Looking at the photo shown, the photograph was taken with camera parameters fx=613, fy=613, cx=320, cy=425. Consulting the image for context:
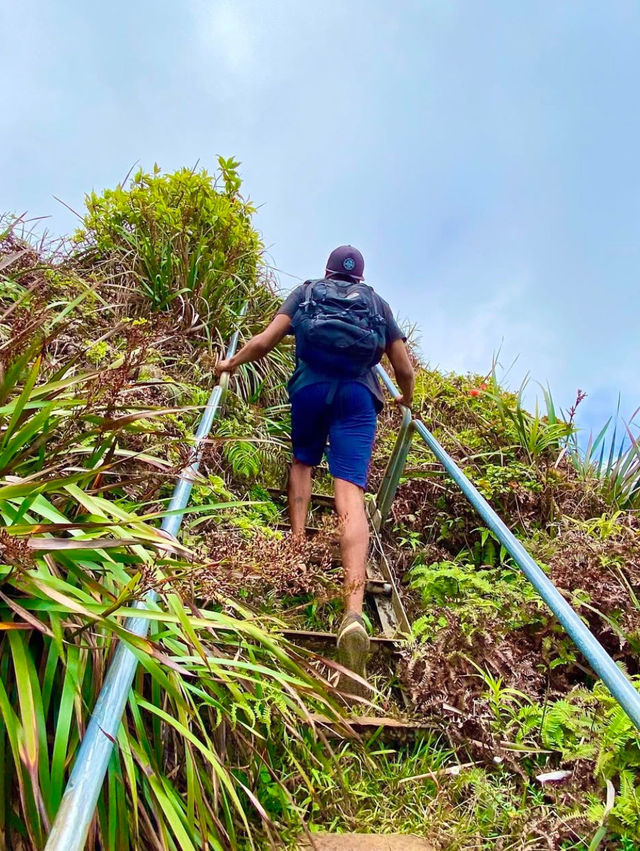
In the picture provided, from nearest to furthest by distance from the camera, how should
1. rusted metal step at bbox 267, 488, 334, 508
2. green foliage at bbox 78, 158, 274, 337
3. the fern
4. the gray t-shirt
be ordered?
the gray t-shirt → the fern → rusted metal step at bbox 267, 488, 334, 508 → green foliage at bbox 78, 158, 274, 337

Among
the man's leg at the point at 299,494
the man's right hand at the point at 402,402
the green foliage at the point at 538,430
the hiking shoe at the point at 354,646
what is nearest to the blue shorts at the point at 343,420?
the man's leg at the point at 299,494

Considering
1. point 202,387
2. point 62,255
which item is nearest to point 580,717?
point 202,387

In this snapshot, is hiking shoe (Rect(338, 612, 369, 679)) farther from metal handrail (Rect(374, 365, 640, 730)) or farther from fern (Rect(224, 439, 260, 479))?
fern (Rect(224, 439, 260, 479))

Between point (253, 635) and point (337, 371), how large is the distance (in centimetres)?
169

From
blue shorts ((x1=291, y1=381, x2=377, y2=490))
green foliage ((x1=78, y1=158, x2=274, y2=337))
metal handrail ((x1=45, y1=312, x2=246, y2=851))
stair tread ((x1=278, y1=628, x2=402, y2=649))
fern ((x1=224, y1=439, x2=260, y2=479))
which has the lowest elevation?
metal handrail ((x1=45, y1=312, x2=246, y2=851))

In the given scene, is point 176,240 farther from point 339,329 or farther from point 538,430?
point 538,430

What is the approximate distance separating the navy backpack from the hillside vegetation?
0.78 m

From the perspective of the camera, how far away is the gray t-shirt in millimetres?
3008

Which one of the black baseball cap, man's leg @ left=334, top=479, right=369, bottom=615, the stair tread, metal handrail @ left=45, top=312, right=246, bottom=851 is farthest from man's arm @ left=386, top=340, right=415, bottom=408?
metal handrail @ left=45, top=312, right=246, bottom=851

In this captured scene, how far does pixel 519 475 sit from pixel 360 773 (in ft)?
7.80

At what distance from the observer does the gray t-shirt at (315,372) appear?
3.01 meters

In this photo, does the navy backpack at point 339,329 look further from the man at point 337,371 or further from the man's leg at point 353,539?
the man's leg at point 353,539

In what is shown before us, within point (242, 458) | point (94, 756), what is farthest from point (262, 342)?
point (94, 756)

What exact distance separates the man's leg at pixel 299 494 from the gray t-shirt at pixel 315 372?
0.38m
